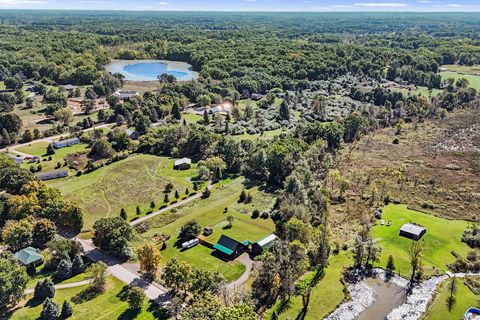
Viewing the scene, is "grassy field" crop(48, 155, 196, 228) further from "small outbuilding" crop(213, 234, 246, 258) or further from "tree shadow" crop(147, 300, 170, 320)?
"tree shadow" crop(147, 300, 170, 320)

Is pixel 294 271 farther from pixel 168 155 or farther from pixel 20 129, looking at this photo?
pixel 20 129

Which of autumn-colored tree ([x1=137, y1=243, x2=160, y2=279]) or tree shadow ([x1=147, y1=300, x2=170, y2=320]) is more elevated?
autumn-colored tree ([x1=137, y1=243, x2=160, y2=279])

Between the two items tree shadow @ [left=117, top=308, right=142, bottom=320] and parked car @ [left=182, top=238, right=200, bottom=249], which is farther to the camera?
parked car @ [left=182, top=238, right=200, bottom=249]

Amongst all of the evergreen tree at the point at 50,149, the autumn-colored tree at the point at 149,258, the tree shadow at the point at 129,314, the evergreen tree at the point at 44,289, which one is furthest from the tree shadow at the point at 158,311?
the evergreen tree at the point at 50,149

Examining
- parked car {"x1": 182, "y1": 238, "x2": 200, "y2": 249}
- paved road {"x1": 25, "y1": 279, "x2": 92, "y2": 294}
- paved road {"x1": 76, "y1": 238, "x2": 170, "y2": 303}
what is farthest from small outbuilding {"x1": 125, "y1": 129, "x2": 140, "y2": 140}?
paved road {"x1": 25, "y1": 279, "x2": 92, "y2": 294}

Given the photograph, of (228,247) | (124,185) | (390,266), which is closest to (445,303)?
(390,266)

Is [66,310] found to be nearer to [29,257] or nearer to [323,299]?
[29,257]
